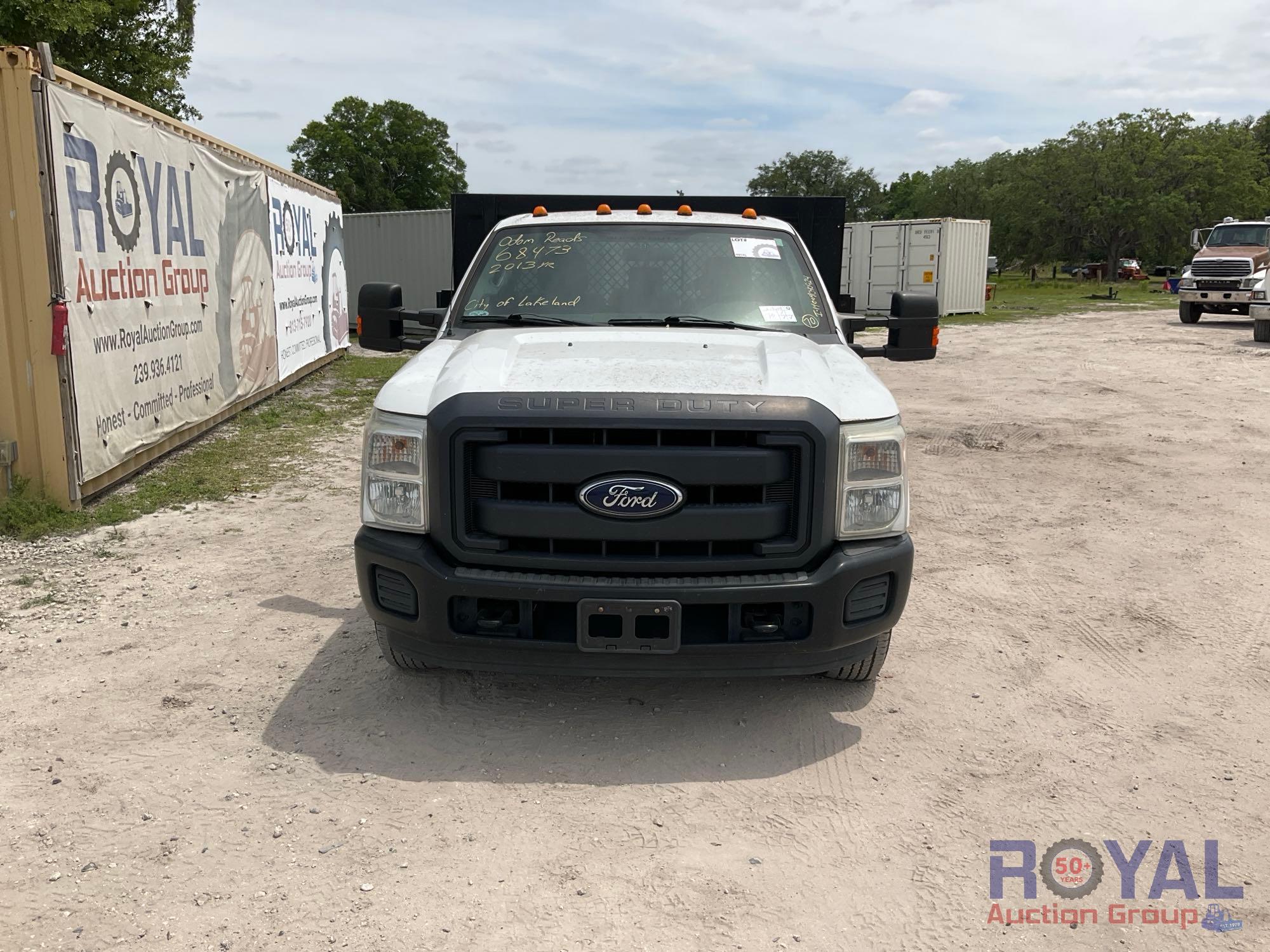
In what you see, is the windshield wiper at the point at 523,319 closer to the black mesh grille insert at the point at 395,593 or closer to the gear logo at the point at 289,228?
the black mesh grille insert at the point at 395,593

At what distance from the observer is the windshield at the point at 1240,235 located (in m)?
26.4

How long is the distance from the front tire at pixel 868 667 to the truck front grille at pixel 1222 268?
2604 cm

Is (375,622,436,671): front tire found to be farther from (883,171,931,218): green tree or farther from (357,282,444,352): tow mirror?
(883,171,931,218): green tree

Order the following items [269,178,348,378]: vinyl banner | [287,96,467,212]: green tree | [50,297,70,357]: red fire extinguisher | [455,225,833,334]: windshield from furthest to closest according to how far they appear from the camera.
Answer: [287,96,467,212]: green tree → [269,178,348,378]: vinyl banner → [50,297,70,357]: red fire extinguisher → [455,225,833,334]: windshield

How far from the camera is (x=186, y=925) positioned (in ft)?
8.86

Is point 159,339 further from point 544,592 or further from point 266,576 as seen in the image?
point 544,592

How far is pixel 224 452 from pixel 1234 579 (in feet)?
26.3

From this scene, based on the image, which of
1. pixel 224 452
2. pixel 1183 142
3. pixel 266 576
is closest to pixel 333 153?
pixel 1183 142

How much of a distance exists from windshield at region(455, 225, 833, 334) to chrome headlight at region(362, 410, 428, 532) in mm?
1259

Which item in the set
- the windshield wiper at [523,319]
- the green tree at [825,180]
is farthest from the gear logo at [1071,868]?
the green tree at [825,180]

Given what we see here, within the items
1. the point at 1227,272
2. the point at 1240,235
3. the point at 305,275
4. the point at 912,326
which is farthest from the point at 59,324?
the point at 1240,235

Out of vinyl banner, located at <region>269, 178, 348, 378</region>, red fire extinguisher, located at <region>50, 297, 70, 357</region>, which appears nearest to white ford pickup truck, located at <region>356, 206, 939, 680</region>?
red fire extinguisher, located at <region>50, 297, 70, 357</region>

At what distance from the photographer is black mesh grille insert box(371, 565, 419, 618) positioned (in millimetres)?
3570

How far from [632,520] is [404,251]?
2451cm
